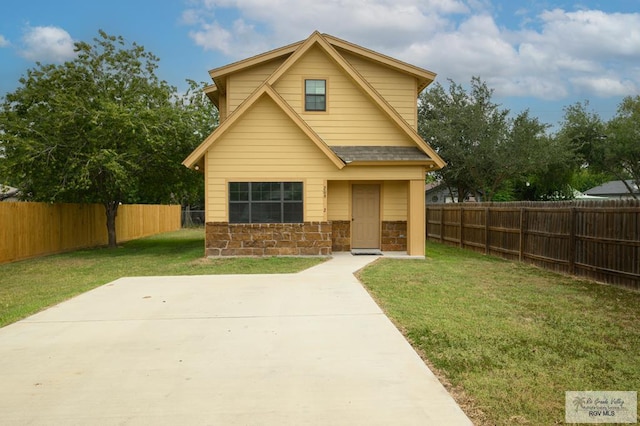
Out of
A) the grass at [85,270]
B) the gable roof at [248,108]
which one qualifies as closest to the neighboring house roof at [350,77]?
the gable roof at [248,108]

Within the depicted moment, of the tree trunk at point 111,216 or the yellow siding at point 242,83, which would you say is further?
the tree trunk at point 111,216

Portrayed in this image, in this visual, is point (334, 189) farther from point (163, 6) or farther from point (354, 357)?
point (354, 357)

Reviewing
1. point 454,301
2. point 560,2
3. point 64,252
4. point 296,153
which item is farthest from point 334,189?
point 64,252

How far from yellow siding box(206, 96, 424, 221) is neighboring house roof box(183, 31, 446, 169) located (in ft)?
1.07

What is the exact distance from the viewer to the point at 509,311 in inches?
312

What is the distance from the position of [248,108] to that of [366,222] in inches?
215

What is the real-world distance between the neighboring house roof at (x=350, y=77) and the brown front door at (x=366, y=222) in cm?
186

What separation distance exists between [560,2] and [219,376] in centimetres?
1774

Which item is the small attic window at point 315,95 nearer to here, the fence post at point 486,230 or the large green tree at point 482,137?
the fence post at point 486,230

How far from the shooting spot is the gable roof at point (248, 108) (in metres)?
15.1

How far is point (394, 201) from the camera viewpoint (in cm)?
1728

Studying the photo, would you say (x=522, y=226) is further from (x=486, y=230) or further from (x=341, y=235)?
(x=341, y=235)

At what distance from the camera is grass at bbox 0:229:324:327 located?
31.7 ft

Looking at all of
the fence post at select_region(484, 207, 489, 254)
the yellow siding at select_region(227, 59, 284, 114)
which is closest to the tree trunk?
the yellow siding at select_region(227, 59, 284, 114)
